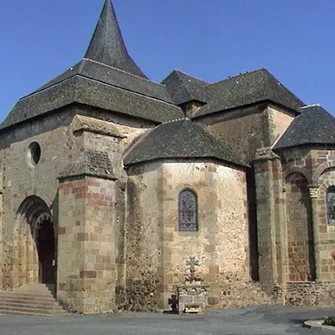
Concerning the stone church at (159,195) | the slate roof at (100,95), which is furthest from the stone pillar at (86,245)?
the slate roof at (100,95)

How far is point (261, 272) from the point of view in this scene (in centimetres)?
2070

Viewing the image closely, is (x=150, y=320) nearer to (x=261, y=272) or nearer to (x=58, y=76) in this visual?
(x=261, y=272)

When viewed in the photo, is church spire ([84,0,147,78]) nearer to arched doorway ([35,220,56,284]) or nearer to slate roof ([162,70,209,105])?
slate roof ([162,70,209,105])

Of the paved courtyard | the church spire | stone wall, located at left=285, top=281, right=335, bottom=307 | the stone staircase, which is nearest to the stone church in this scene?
stone wall, located at left=285, top=281, right=335, bottom=307

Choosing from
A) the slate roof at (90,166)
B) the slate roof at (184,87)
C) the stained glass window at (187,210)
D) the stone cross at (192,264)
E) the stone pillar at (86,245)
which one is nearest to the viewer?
the stone pillar at (86,245)

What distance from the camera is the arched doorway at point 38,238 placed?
2202 cm

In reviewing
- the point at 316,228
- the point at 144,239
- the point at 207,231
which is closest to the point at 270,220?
the point at 316,228

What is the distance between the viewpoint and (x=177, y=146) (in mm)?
19875

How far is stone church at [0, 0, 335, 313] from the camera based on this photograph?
18.9m

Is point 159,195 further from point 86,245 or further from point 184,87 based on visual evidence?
point 184,87

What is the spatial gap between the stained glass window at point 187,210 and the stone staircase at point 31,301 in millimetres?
5260

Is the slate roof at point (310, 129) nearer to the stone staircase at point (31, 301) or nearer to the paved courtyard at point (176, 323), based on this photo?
the paved courtyard at point (176, 323)

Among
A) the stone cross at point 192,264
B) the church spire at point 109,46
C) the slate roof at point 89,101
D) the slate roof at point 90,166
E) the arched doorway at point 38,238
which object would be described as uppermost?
the church spire at point 109,46

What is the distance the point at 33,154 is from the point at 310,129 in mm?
11709
